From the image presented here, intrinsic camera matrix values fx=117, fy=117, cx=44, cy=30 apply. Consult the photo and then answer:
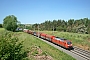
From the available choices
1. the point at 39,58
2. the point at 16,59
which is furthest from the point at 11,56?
the point at 39,58

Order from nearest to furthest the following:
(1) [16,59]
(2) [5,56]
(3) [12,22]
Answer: (2) [5,56]
(1) [16,59]
(3) [12,22]

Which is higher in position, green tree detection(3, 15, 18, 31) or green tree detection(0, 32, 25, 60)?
green tree detection(3, 15, 18, 31)

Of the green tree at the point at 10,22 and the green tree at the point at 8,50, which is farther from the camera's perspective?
the green tree at the point at 10,22

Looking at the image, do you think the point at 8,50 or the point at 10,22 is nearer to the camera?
the point at 8,50

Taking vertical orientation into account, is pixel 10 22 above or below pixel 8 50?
above

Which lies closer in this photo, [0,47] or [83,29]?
[0,47]

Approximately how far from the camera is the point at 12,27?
64.1 metres

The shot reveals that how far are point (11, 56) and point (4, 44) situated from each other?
1.44 metres

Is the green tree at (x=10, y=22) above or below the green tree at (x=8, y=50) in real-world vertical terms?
above

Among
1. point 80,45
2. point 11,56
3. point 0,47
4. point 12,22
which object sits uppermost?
point 12,22

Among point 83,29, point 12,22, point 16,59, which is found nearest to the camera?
point 16,59

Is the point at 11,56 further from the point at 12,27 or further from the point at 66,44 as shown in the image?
the point at 12,27

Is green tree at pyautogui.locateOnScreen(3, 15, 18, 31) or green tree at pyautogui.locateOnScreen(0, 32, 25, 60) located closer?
green tree at pyautogui.locateOnScreen(0, 32, 25, 60)

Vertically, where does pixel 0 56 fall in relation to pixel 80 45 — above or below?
above
